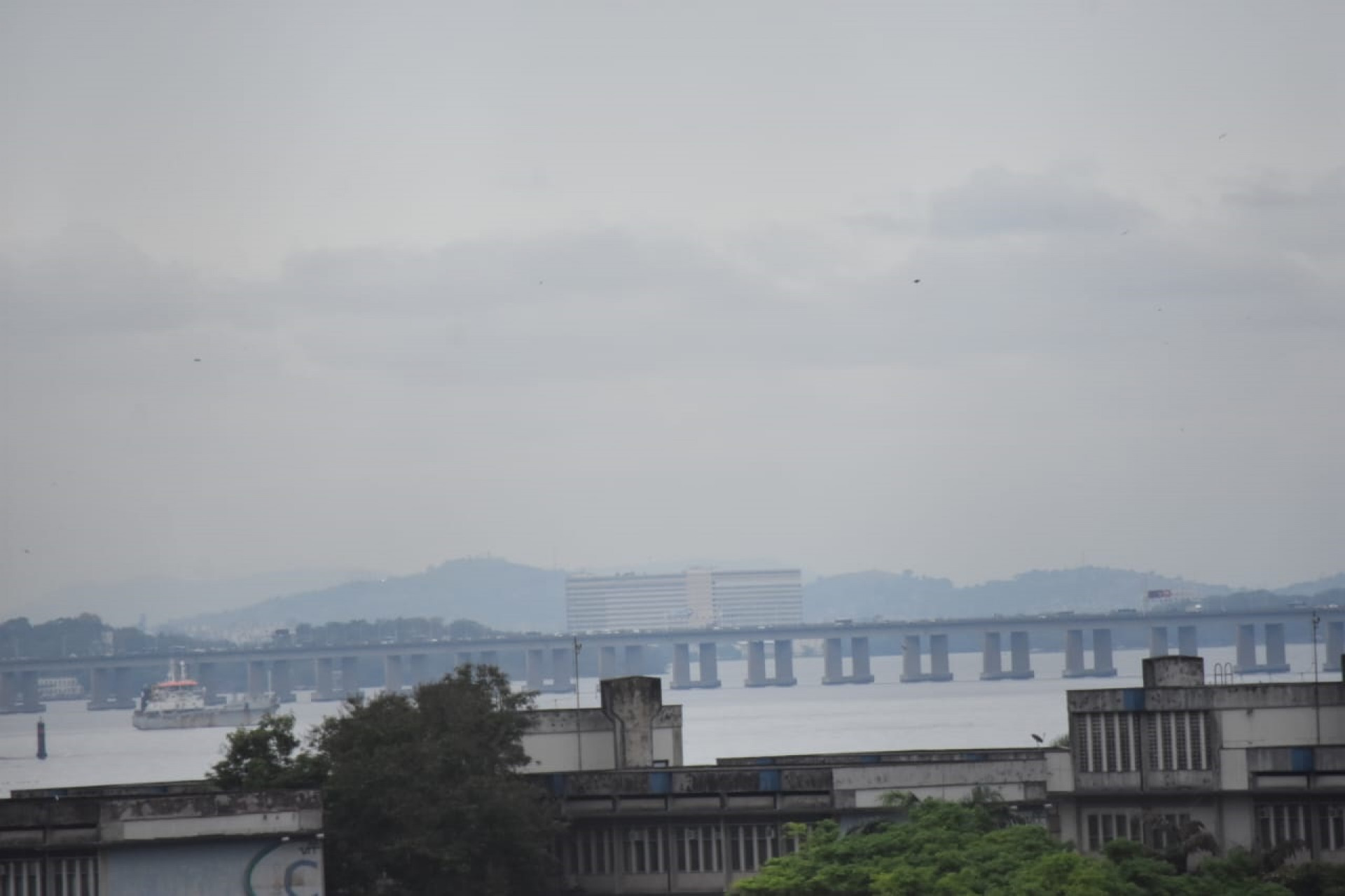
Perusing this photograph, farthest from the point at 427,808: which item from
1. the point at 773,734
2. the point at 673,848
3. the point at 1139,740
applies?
the point at 773,734

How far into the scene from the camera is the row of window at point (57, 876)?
3459 centimetres

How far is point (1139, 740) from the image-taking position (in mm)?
38531

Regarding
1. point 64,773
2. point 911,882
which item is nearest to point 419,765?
point 911,882

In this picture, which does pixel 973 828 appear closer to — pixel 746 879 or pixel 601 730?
pixel 746 879

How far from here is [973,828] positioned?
32781mm

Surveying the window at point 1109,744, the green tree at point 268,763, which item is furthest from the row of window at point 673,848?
the window at point 1109,744

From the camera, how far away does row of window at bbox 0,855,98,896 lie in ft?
113

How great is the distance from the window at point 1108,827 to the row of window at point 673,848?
16.5 ft

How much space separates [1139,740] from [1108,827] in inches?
61.4

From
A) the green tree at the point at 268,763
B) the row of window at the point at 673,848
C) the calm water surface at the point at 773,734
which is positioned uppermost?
the green tree at the point at 268,763

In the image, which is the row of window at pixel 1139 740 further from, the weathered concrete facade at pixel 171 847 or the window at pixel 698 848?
the weathered concrete facade at pixel 171 847

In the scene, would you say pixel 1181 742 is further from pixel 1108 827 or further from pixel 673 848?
pixel 673 848

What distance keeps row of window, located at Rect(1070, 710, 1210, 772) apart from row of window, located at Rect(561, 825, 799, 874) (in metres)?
5.28

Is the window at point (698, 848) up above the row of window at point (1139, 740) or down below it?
below
